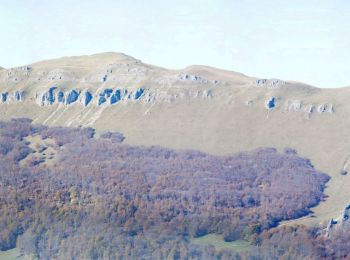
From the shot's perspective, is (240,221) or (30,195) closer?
(240,221)

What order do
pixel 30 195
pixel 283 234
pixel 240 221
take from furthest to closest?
pixel 30 195, pixel 240 221, pixel 283 234

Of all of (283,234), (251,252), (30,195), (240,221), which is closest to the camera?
(251,252)

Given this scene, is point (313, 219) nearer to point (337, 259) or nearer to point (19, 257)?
point (337, 259)

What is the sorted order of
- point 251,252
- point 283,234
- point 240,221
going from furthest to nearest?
1. point 240,221
2. point 283,234
3. point 251,252

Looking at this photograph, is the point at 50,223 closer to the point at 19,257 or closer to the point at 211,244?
the point at 19,257

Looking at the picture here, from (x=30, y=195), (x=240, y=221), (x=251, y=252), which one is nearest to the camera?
(x=251, y=252)

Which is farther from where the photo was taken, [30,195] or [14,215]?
[30,195]

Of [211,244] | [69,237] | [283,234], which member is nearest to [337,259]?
→ [283,234]

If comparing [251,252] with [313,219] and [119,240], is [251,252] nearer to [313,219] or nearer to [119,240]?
[119,240]

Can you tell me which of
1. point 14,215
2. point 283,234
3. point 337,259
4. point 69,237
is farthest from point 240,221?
point 14,215
